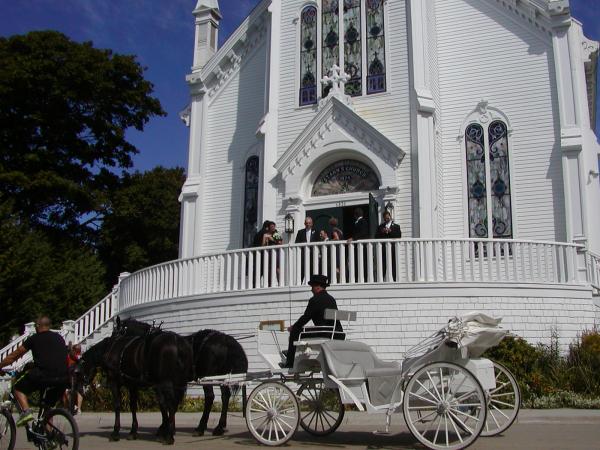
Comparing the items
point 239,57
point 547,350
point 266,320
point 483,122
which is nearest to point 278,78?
point 239,57

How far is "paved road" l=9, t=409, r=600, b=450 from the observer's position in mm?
8773

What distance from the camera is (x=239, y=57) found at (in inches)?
1045

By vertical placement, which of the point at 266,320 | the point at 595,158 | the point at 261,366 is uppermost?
the point at 595,158

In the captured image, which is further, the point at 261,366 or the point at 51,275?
the point at 51,275

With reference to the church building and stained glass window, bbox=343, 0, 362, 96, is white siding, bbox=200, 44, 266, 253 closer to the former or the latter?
the church building

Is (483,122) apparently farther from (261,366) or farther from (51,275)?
(51,275)

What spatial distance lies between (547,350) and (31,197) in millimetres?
27126

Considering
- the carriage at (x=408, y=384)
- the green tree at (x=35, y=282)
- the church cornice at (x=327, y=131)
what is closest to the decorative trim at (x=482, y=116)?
the church cornice at (x=327, y=131)

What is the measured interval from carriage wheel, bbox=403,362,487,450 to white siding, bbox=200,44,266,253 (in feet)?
53.8

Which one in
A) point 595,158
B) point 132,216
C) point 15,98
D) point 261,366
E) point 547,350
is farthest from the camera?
point 132,216

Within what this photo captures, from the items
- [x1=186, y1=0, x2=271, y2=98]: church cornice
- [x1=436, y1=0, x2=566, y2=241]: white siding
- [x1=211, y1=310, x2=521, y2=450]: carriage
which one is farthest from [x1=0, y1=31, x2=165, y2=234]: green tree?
[x1=211, y1=310, x2=521, y2=450]: carriage

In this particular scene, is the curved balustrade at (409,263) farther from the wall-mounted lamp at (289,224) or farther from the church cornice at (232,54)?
the church cornice at (232,54)

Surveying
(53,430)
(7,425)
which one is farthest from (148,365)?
(53,430)

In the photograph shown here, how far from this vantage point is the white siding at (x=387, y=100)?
21.4 meters
